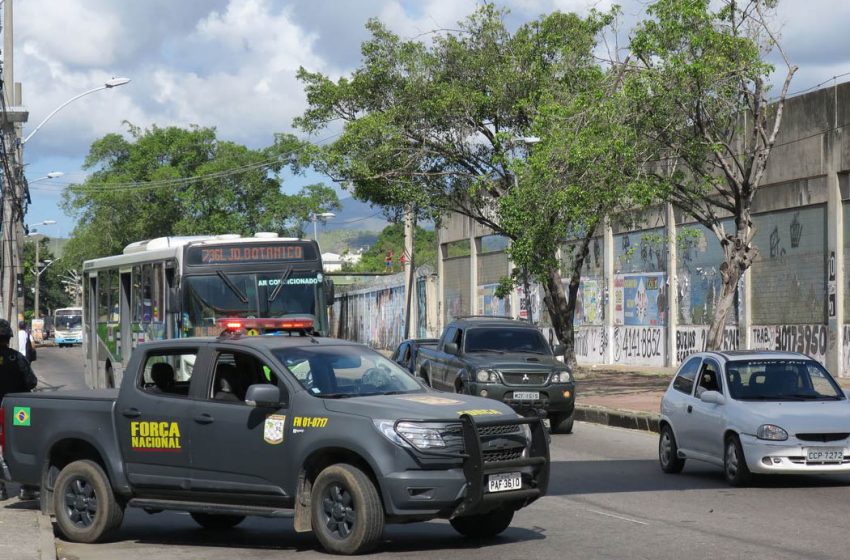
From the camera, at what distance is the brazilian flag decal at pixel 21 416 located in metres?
11.4

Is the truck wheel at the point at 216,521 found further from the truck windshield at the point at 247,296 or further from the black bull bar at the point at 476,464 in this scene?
the truck windshield at the point at 247,296

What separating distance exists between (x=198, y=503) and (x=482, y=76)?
2461 cm

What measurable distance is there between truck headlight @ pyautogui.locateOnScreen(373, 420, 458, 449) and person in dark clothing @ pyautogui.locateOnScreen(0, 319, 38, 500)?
17.5 ft

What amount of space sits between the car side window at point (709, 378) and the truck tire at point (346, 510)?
658 centimetres

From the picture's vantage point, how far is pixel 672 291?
3675cm

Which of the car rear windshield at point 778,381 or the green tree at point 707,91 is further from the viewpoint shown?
the green tree at point 707,91

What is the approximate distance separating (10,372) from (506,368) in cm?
966

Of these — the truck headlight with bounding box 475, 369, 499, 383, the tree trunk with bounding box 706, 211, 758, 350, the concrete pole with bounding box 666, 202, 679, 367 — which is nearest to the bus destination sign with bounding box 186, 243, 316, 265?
the truck headlight with bounding box 475, 369, 499, 383

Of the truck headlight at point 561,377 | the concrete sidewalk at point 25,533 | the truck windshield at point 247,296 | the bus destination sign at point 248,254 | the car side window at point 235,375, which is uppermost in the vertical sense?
the bus destination sign at point 248,254

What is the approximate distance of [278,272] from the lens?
21969 millimetres

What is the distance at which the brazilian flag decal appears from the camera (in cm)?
1141

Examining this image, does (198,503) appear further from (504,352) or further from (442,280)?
(442,280)

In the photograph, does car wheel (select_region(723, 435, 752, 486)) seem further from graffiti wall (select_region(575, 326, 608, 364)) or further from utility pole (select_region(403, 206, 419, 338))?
utility pole (select_region(403, 206, 419, 338))

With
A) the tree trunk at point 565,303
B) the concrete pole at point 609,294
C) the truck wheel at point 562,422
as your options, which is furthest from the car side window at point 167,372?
the concrete pole at point 609,294
